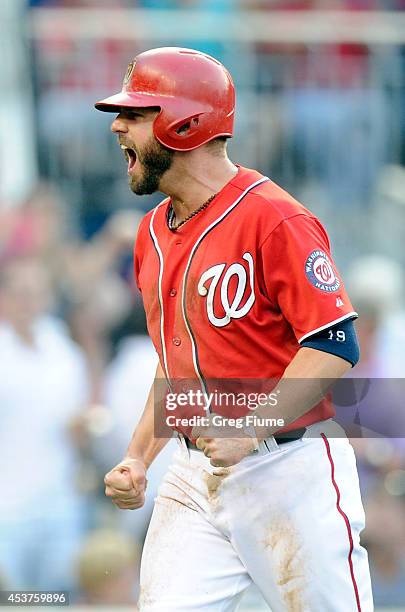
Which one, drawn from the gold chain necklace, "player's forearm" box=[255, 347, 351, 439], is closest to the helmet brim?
the gold chain necklace

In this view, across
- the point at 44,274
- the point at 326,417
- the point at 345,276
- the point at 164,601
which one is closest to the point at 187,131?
the point at 326,417

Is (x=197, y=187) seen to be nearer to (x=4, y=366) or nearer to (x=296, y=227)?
(x=296, y=227)

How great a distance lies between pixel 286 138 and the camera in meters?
8.02

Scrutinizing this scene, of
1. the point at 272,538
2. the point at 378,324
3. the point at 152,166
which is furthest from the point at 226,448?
the point at 378,324

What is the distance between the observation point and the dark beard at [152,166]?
3547 millimetres

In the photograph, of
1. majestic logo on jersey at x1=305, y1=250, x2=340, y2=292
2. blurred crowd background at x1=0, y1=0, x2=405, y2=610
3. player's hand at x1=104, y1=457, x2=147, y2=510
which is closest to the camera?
majestic logo on jersey at x1=305, y1=250, x2=340, y2=292

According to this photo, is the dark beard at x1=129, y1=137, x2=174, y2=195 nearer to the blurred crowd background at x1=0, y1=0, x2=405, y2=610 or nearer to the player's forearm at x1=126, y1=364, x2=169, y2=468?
the player's forearm at x1=126, y1=364, x2=169, y2=468

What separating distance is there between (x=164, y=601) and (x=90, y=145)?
4.90 metres

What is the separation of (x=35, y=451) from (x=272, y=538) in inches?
112

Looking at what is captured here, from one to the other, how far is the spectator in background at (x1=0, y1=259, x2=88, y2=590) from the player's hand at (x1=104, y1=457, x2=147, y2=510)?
2331 millimetres

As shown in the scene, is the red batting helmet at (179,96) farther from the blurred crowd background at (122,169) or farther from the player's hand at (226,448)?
the blurred crowd background at (122,169)

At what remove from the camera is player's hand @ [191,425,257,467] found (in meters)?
3.22

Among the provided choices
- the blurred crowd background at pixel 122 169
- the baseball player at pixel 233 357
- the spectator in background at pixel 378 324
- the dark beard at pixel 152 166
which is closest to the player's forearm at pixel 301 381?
the baseball player at pixel 233 357

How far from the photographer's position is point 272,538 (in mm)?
3473
